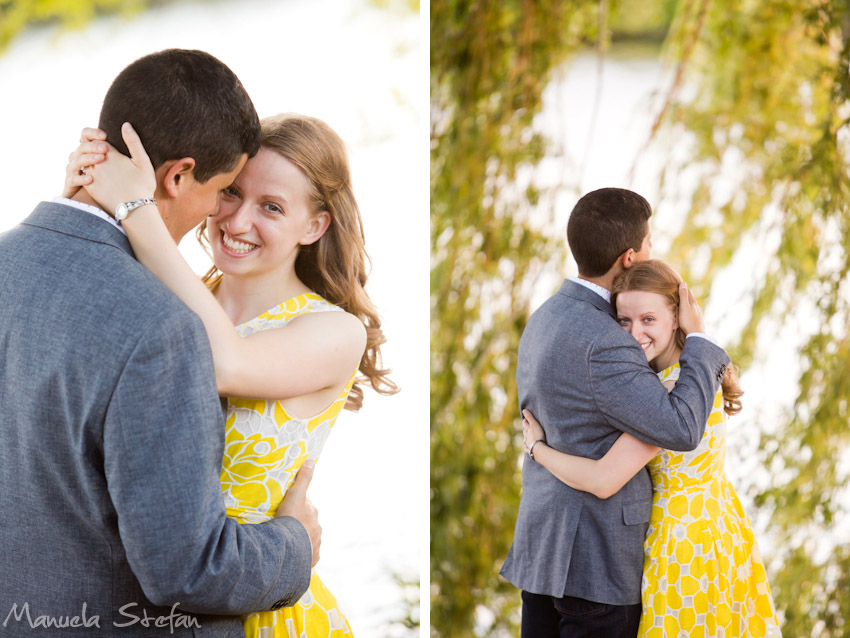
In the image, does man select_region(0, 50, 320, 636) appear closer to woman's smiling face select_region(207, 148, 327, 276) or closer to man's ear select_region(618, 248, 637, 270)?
woman's smiling face select_region(207, 148, 327, 276)

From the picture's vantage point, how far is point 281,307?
1509 mm

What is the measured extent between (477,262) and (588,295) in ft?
4.69

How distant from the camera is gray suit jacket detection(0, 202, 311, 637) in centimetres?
102

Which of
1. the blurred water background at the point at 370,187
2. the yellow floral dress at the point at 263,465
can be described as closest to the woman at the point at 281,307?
the yellow floral dress at the point at 263,465

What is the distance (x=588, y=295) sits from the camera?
1.77 metres

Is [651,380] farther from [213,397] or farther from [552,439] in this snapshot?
[213,397]

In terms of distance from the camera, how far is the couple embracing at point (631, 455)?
1651 millimetres

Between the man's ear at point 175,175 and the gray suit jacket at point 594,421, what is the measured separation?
2.91 feet

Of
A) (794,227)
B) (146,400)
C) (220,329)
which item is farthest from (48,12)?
(794,227)

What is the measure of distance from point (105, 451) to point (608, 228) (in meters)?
1.18

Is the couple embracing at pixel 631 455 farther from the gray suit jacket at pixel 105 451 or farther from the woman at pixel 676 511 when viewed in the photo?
the gray suit jacket at pixel 105 451

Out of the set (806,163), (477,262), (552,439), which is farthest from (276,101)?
(806,163)

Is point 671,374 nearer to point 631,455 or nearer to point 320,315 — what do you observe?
point 631,455
